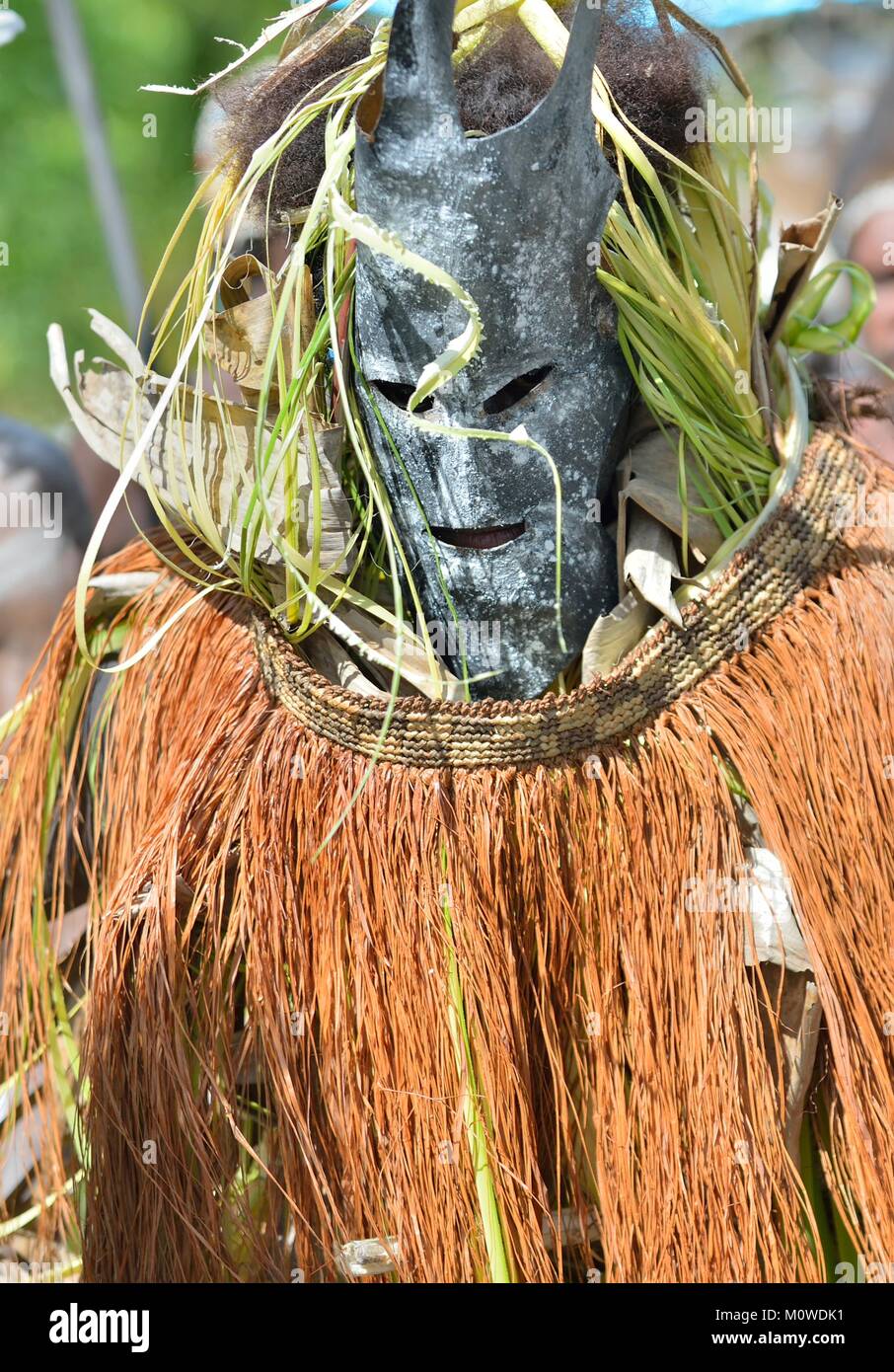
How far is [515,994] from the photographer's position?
0.65m

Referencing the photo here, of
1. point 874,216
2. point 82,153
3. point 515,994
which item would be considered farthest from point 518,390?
point 82,153

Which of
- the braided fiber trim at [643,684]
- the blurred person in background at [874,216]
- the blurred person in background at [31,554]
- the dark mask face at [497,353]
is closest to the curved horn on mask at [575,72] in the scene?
the dark mask face at [497,353]

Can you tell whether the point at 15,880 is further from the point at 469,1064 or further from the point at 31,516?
the point at 31,516

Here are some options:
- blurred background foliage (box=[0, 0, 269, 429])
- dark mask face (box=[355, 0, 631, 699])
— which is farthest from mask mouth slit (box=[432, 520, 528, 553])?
blurred background foliage (box=[0, 0, 269, 429])

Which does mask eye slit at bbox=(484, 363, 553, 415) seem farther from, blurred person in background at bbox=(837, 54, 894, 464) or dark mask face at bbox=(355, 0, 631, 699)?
blurred person in background at bbox=(837, 54, 894, 464)

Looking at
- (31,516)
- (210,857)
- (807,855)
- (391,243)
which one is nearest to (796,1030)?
(807,855)

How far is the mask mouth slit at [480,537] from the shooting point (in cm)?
65

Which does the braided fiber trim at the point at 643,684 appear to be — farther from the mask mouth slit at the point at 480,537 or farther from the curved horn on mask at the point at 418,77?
the curved horn on mask at the point at 418,77

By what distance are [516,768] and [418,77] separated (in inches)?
14.7

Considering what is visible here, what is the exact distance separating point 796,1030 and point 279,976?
32 cm

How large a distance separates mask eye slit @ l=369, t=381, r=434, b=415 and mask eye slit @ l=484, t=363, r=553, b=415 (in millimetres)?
38

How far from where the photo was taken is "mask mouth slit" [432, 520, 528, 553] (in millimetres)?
651

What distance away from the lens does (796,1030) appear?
663 mm

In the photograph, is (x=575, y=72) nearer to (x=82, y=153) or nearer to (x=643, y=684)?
(x=643, y=684)
